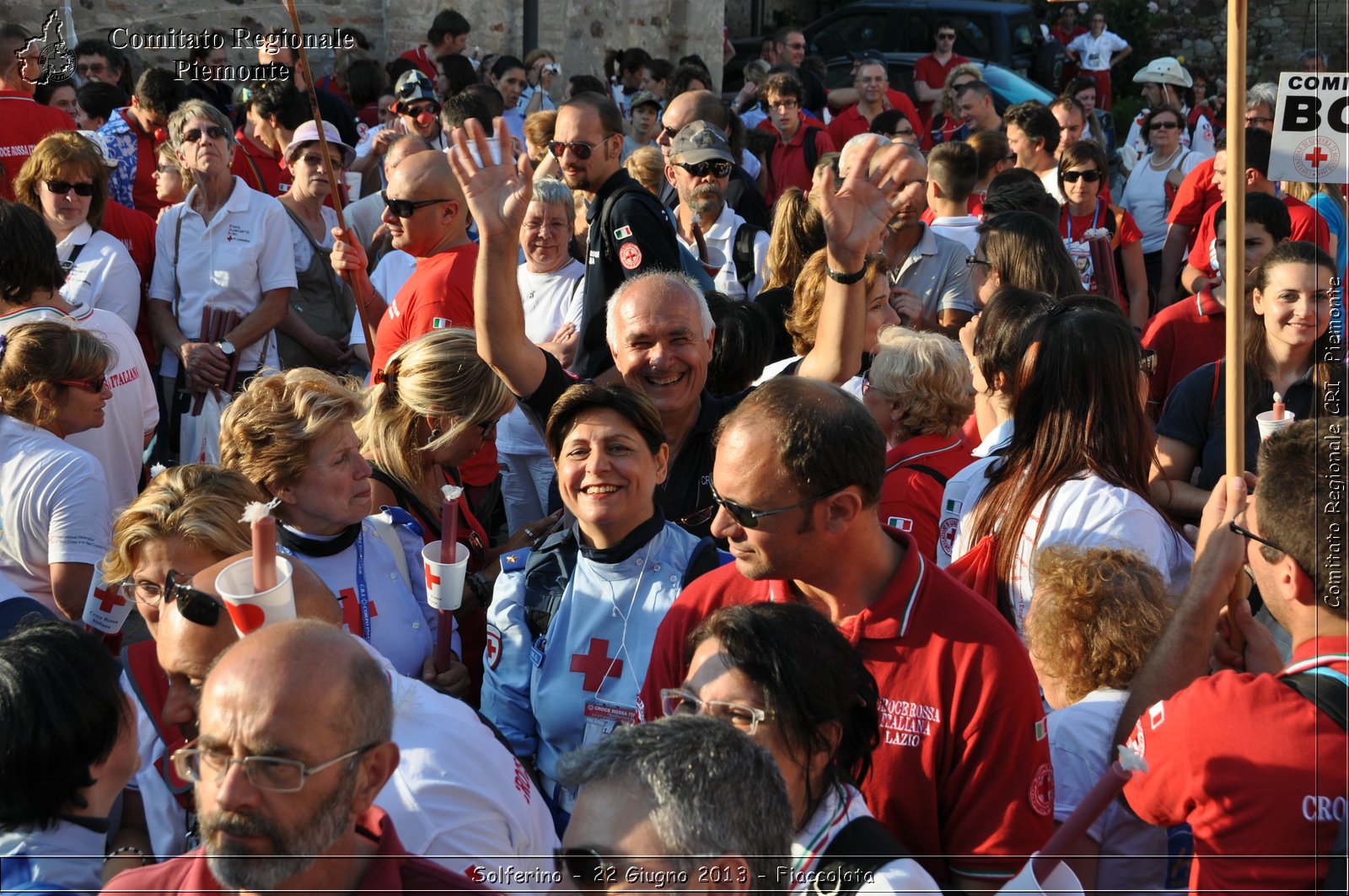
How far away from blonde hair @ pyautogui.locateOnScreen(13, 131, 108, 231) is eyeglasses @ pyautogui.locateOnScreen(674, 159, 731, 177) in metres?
2.87

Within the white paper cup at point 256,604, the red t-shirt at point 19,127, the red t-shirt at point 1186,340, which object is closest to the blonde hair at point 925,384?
the red t-shirt at point 1186,340

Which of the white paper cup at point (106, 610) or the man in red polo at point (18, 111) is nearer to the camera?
the white paper cup at point (106, 610)

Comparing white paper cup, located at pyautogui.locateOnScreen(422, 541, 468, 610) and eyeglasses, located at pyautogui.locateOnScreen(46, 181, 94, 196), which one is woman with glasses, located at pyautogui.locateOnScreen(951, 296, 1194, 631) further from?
eyeglasses, located at pyautogui.locateOnScreen(46, 181, 94, 196)

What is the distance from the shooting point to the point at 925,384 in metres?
3.99

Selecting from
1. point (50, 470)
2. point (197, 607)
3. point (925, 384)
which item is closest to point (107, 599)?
point (50, 470)

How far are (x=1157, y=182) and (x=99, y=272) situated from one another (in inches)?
275

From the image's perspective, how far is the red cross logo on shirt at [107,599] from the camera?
357 centimetres

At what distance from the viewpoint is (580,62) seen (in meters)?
16.0

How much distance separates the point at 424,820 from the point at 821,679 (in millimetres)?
758

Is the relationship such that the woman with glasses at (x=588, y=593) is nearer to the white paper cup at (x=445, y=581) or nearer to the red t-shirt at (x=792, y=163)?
the white paper cup at (x=445, y=581)

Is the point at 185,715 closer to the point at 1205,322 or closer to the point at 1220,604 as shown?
the point at 1220,604

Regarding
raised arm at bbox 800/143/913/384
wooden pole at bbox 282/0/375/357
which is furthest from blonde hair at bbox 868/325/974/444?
wooden pole at bbox 282/0/375/357

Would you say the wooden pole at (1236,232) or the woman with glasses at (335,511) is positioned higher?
the wooden pole at (1236,232)

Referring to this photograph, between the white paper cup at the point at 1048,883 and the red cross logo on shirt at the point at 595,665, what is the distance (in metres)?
1.11
